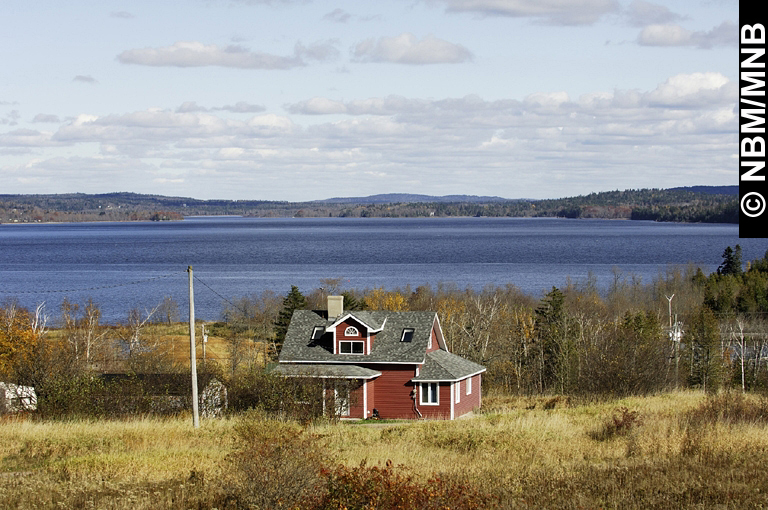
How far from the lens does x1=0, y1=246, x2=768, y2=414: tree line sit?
32.0m

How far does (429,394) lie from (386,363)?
7.79 ft

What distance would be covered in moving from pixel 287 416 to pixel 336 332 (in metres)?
11.9

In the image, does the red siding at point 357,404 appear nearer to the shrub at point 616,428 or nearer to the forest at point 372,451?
the forest at point 372,451

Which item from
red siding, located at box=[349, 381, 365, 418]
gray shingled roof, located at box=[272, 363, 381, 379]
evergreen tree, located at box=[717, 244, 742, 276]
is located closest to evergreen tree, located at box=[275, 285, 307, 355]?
gray shingled roof, located at box=[272, 363, 381, 379]

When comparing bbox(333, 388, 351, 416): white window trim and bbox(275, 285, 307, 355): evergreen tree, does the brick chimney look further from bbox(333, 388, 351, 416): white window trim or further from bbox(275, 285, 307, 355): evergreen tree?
bbox(275, 285, 307, 355): evergreen tree

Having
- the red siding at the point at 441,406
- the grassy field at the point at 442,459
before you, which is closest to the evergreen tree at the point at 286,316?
the red siding at the point at 441,406

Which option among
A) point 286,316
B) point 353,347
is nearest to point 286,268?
point 286,316

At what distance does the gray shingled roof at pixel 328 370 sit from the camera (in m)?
33.3

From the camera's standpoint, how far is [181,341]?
65.9 m

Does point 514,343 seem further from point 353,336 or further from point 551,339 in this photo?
point 353,336

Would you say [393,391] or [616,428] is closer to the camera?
[616,428]

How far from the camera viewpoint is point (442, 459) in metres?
15.9

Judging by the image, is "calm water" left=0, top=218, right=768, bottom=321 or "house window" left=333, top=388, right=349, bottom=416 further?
"calm water" left=0, top=218, right=768, bottom=321

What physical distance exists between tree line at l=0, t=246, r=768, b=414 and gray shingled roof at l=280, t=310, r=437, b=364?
221cm
